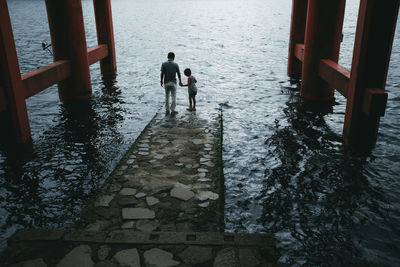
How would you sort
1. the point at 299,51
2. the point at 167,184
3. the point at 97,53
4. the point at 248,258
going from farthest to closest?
the point at 97,53
the point at 299,51
the point at 167,184
the point at 248,258

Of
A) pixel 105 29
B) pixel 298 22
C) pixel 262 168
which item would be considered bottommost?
pixel 262 168

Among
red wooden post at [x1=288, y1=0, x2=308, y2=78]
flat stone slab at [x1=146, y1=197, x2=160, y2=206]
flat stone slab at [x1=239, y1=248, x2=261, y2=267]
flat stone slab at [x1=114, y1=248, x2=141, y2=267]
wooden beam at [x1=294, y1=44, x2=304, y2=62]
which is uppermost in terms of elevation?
red wooden post at [x1=288, y1=0, x2=308, y2=78]

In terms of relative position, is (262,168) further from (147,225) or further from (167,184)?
(147,225)

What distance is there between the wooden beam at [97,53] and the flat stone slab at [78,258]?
38.6 ft

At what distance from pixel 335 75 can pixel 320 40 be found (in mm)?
2271

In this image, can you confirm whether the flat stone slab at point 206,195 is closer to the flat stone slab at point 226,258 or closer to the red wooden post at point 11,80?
the flat stone slab at point 226,258

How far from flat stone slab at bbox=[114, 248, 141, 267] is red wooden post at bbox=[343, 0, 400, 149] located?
248 inches

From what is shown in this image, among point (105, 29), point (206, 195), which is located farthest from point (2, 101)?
point (105, 29)

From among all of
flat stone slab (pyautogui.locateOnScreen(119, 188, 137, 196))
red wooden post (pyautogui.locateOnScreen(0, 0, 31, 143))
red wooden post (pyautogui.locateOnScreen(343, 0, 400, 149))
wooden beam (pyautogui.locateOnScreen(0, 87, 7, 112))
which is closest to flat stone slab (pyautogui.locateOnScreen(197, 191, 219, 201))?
flat stone slab (pyautogui.locateOnScreen(119, 188, 137, 196))

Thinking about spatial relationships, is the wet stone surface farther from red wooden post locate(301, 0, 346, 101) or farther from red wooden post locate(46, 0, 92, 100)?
red wooden post locate(46, 0, 92, 100)

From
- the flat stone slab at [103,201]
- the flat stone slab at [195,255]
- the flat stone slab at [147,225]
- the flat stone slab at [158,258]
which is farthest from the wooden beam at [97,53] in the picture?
the flat stone slab at [195,255]

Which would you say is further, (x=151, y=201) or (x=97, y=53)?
(x=97, y=53)

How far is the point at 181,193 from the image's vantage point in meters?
6.62

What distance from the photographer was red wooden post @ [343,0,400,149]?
25.7 feet
